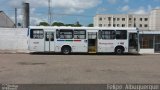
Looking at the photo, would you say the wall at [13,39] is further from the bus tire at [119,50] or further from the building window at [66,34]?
the bus tire at [119,50]

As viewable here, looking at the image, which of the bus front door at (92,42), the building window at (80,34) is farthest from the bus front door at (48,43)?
the bus front door at (92,42)

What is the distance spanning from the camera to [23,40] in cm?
4253

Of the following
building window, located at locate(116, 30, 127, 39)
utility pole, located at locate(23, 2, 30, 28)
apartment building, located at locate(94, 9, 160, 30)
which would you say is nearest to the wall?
utility pole, located at locate(23, 2, 30, 28)

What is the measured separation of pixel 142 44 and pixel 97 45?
7.55 m

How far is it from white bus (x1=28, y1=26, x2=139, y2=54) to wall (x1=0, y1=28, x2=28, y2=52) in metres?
5.99

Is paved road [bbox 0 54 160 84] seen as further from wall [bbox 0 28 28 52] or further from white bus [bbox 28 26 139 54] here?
wall [bbox 0 28 28 52]

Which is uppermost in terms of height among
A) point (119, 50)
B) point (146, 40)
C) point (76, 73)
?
point (146, 40)

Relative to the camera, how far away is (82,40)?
36531 mm

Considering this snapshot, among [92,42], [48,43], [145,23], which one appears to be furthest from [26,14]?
[145,23]

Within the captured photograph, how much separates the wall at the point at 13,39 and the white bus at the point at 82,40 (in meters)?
5.99

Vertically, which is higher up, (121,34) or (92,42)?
(121,34)

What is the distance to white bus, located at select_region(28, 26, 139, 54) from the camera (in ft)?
119

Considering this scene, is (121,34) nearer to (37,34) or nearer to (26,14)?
(37,34)

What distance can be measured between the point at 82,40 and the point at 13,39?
964 cm
